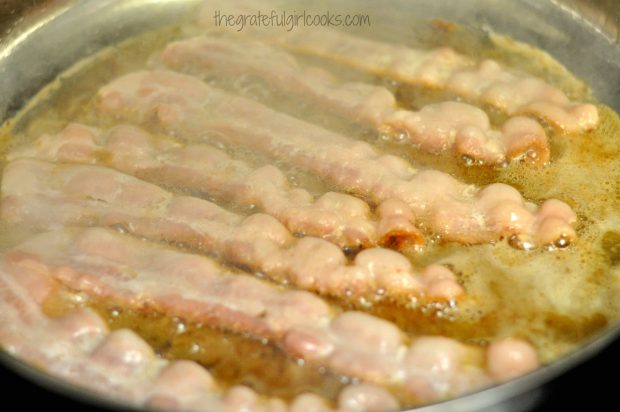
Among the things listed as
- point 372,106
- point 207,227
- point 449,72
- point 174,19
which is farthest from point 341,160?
point 174,19

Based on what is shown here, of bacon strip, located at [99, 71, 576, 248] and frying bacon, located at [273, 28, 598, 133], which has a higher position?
frying bacon, located at [273, 28, 598, 133]

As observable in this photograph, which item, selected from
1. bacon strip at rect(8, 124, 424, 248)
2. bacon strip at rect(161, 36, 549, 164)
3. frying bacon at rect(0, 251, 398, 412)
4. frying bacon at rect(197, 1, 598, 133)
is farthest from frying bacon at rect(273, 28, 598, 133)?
frying bacon at rect(0, 251, 398, 412)

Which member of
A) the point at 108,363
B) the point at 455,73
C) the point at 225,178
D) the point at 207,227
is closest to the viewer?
the point at 108,363

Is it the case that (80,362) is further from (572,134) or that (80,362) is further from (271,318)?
(572,134)

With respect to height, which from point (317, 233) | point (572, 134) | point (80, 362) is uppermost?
point (572, 134)

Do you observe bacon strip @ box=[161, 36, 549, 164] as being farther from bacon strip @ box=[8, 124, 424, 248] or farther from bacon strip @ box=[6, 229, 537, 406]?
bacon strip @ box=[6, 229, 537, 406]

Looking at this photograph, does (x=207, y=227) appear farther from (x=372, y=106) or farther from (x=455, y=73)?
(x=455, y=73)

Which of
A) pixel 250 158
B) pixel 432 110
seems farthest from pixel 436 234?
pixel 250 158
